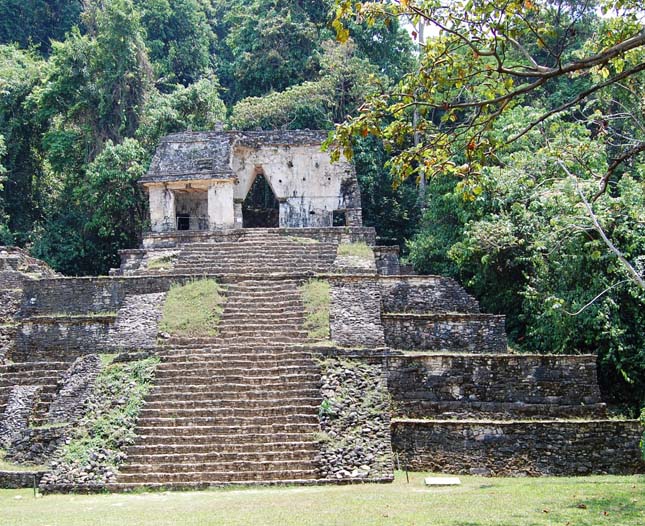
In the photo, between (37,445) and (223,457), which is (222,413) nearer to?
(223,457)

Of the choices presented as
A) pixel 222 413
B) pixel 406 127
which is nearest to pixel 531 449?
pixel 222 413

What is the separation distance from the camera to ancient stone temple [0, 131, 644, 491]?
1393cm

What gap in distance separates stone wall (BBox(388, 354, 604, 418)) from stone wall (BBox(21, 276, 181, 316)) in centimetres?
687

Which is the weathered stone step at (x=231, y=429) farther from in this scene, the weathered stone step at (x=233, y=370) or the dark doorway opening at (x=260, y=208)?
the dark doorway opening at (x=260, y=208)

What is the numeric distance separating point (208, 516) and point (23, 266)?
1339cm

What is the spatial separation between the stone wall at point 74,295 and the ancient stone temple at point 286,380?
31 mm

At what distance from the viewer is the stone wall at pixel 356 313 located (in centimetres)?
1652

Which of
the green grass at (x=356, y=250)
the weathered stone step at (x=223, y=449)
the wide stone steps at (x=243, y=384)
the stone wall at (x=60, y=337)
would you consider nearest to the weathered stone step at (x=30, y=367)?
the stone wall at (x=60, y=337)

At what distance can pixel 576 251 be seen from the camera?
A: 17.4m

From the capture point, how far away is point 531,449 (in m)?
14.2

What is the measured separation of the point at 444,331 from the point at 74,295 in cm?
813

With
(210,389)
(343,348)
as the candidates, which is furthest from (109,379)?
(343,348)

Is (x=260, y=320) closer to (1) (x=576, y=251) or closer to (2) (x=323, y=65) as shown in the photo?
(1) (x=576, y=251)

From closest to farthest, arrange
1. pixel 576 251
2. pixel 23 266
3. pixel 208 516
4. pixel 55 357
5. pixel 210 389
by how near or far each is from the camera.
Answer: pixel 208 516 → pixel 210 389 → pixel 576 251 → pixel 55 357 → pixel 23 266
